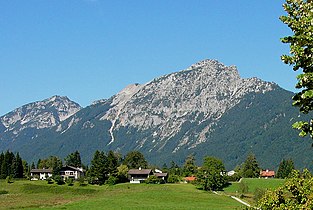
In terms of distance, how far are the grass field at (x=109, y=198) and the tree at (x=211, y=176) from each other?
11.7 feet

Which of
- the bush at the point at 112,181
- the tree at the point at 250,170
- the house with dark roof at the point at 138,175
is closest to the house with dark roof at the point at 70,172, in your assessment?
the house with dark roof at the point at 138,175

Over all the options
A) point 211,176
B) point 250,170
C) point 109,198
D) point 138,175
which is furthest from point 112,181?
point 250,170

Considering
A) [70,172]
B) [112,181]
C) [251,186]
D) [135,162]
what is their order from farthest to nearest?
[135,162] < [70,172] < [251,186] < [112,181]

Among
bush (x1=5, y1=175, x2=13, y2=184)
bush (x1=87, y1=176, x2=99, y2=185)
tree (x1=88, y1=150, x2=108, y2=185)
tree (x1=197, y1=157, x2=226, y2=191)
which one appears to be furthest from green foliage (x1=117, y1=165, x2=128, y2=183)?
bush (x1=5, y1=175, x2=13, y2=184)

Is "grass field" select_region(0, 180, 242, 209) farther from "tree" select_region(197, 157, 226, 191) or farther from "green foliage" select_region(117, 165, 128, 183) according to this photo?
"green foliage" select_region(117, 165, 128, 183)

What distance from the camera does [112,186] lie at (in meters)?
134

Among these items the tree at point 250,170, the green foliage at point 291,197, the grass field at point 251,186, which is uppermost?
the tree at point 250,170

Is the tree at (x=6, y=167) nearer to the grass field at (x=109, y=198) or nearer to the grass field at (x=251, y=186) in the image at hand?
the grass field at (x=109, y=198)

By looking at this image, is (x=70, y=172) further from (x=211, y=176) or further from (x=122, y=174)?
(x=211, y=176)

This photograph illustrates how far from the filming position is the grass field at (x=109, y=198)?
3597 inches

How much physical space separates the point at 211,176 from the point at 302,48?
122 metres

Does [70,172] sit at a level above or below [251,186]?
above

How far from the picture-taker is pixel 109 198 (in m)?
104

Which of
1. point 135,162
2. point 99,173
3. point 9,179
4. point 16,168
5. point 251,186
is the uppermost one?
point 135,162
